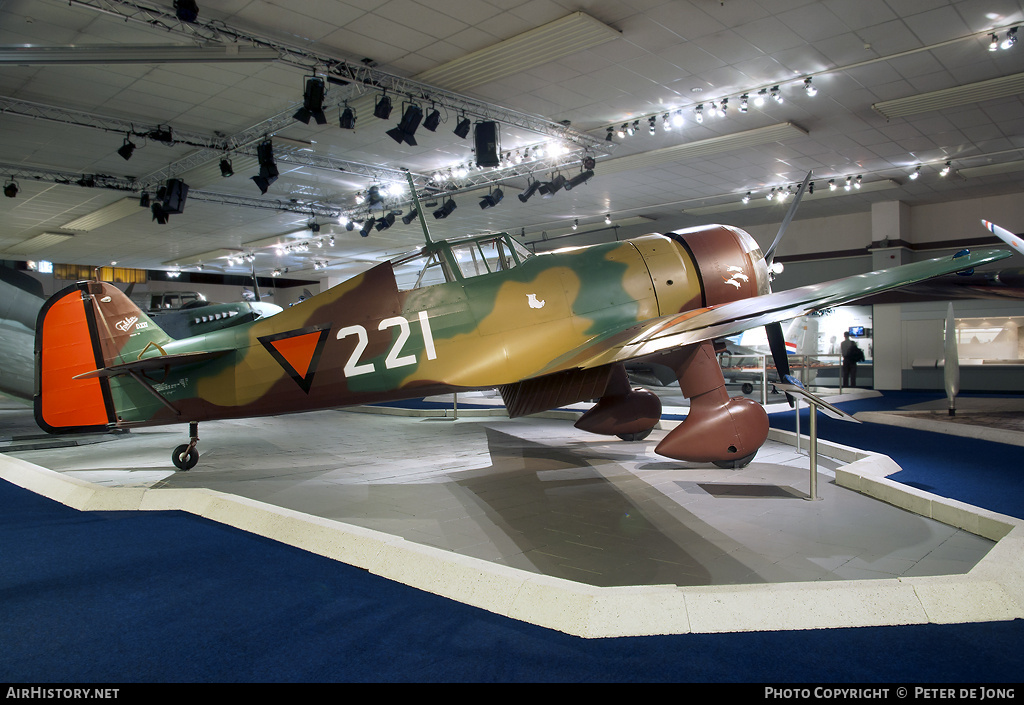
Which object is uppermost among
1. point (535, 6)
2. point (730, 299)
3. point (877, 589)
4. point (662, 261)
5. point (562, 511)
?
point (535, 6)

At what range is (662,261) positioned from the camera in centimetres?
604

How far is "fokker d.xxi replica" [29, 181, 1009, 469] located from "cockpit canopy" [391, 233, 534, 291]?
15 mm

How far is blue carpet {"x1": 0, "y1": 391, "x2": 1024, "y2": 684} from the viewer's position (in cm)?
228

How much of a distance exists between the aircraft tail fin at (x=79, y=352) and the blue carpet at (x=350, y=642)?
10.1 feet

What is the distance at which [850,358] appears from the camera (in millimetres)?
18422

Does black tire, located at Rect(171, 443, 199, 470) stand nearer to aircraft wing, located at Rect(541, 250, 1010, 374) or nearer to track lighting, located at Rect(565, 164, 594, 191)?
aircraft wing, located at Rect(541, 250, 1010, 374)

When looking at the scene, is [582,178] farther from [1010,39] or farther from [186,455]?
[186,455]

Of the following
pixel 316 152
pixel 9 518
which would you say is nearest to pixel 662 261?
pixel 9 518

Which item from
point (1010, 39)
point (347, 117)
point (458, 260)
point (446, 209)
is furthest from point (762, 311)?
point (446, 209)

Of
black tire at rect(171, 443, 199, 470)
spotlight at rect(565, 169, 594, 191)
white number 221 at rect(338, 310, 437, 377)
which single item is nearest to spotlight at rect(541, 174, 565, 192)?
spotlight at rect(565, 169, 594, 191)

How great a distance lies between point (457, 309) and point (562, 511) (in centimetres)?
212

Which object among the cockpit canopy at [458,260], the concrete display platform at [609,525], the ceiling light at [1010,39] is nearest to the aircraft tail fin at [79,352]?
the concrete display platform at [609,525]

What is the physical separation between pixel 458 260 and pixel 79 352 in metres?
4.10
